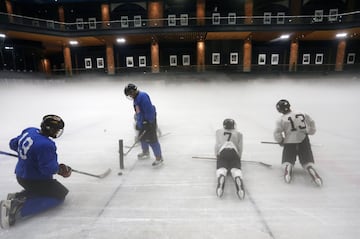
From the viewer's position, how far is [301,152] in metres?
3.52

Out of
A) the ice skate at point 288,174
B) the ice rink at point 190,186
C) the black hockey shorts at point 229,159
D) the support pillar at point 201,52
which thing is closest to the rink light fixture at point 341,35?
the support pillar at point 201,52

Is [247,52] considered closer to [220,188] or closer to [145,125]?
[145,125]

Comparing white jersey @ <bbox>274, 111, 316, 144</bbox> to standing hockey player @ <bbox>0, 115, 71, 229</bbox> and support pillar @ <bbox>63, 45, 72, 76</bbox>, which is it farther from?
support pillar @ <bbox>63, 45, 72, 76</bbox>

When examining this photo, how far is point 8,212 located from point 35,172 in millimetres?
501

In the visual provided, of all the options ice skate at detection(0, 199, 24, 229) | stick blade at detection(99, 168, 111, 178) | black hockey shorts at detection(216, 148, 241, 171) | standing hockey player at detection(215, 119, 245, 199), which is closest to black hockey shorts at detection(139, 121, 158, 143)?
stick blade at detection(99, 168, 111, 178)

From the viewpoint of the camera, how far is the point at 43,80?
17.5 m

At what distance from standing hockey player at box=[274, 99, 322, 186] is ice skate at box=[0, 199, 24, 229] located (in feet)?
12.5

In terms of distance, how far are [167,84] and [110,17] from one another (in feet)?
41.5

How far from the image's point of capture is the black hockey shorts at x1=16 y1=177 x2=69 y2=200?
266cm

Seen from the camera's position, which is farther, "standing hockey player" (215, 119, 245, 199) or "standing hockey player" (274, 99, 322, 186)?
"standing hockey player" (274, 99, 322, 186)

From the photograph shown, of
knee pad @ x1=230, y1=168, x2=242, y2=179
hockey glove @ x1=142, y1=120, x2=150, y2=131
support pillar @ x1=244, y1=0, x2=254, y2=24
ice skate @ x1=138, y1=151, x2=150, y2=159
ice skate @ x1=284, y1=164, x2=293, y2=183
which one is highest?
support pillar @ x1=244, y1=0, x2=254, y2=24

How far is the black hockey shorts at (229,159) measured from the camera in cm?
335

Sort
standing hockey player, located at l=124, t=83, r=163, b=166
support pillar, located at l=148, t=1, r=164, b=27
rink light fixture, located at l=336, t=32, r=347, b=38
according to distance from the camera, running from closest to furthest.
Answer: standing hockey player, located at l=124, t=83, r=163, b=166 < rink light fixture, located at l=336, t=32, r=347, b=38 < support pillar, located at l=148, t=1, r=164, b=27

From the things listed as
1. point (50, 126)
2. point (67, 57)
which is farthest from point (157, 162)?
point (67, 57)
